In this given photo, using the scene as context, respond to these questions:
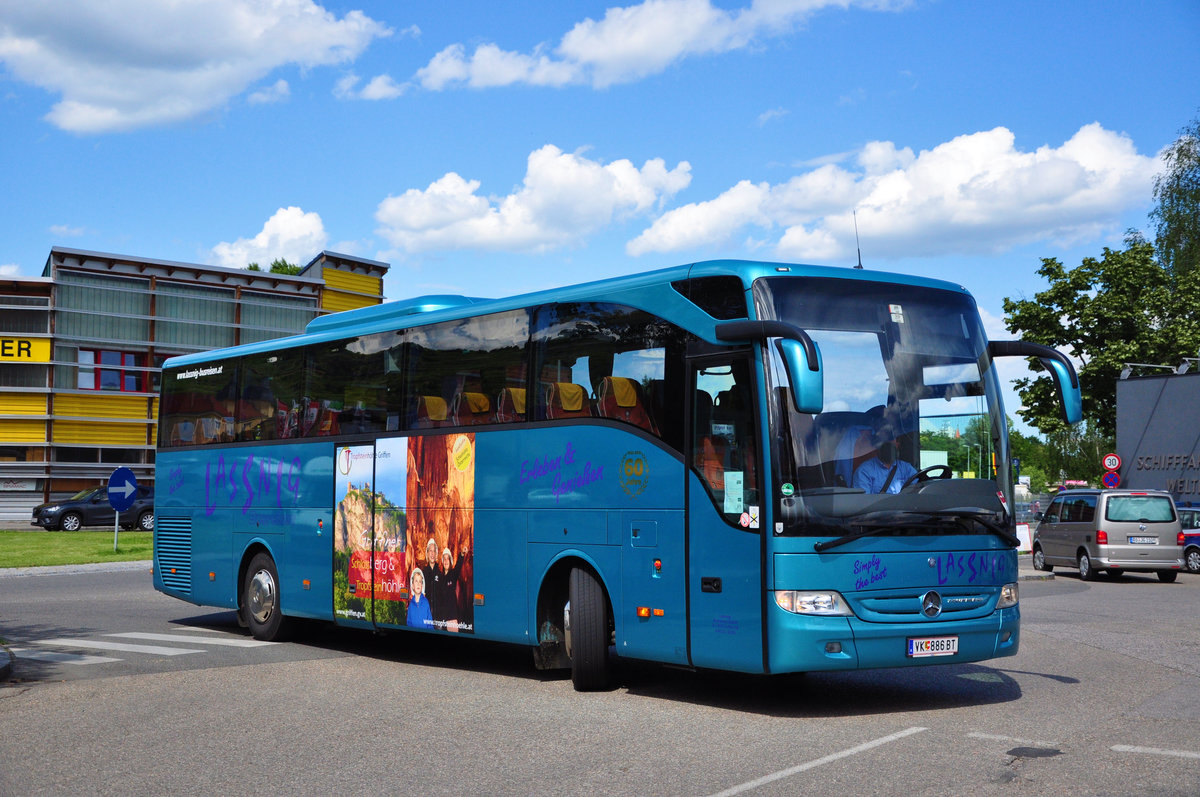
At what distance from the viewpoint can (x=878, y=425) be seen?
9250 millimetres

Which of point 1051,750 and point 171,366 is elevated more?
point 171,366

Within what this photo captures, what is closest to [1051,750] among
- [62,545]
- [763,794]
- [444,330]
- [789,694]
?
[763,794]

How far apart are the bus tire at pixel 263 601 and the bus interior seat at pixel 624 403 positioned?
5893mm

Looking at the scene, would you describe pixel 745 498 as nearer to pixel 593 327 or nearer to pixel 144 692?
pixel 593 327

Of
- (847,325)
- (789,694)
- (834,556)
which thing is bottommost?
(789,694)

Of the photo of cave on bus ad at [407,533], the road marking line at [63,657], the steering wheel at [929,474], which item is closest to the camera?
the steering wheel at [929,474]

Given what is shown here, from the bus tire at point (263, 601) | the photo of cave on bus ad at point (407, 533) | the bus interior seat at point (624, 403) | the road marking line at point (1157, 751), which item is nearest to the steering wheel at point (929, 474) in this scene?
the bus interior seat at point (624, 403)

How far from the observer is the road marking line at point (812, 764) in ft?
21.9

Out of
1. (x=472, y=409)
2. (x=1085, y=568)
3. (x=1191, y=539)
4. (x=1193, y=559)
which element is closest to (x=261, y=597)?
(x=472, y=409)

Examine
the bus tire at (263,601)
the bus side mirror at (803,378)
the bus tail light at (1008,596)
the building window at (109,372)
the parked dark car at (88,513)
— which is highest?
the building window at (109,372)

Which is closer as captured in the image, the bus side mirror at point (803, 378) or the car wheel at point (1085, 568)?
the bus side mirror at point (803, 378)

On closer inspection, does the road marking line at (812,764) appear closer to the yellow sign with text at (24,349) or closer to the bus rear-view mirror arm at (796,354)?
the bus rear-view mirror arm at (796,354)

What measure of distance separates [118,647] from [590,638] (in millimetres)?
6172

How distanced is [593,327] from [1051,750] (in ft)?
16.2
